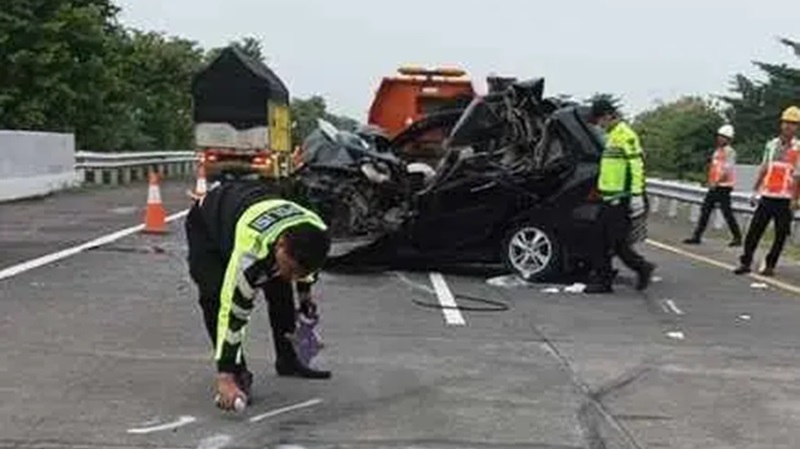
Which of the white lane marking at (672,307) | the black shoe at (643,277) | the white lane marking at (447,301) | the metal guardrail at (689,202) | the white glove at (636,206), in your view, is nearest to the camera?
the white lane marking at (447,301)

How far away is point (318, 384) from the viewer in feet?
27.0

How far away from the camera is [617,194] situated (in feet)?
44.0

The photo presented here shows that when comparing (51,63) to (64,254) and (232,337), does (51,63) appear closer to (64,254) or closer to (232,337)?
(64,254)

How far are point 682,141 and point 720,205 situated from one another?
34586 millimetres

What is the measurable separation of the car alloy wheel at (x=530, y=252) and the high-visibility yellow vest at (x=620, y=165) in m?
0.86

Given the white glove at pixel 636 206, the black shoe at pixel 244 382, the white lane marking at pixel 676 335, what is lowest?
the white lane marking at pixel 676 335

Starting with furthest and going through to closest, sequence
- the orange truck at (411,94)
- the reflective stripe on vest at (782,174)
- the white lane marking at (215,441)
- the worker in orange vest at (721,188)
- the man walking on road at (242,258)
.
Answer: the orange truck at (411,94) < the worker in orange vest at (721,188) < the reflective stripe on vest at (782,174) < the man walking on road at (242,258) < the white lane marking at (215,441)

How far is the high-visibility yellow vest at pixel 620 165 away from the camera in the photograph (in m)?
13.4

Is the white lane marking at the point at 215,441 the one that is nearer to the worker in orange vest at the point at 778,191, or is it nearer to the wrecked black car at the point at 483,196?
the wrecked black car at the point at 483,196

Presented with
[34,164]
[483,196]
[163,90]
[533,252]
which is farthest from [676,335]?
[163,90]

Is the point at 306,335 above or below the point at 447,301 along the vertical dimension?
above

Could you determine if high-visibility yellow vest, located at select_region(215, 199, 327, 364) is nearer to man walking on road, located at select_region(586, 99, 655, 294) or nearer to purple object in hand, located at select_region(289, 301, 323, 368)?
purple object in hand, located at select_region(289, 301, 323, 368)

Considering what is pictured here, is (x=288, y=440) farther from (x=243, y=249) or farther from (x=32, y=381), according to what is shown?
(x=32, y=381)

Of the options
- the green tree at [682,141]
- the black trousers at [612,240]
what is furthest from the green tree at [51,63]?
the black trousers at [612,240]
